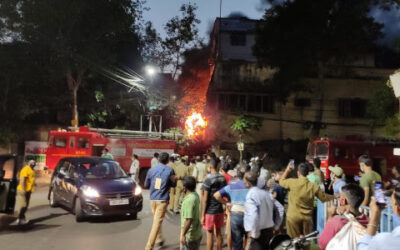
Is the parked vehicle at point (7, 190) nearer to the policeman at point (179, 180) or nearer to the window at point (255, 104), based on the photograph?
the policeman at point (179, 180)

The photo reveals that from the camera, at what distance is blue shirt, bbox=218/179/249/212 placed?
19.5 ft

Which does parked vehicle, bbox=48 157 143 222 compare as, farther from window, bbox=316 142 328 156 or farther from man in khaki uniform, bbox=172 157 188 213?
window, bbox=316 142 328 156

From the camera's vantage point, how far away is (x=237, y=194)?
6.02m

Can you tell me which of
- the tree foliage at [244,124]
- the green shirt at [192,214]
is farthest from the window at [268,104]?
the green shirt at [192,214]

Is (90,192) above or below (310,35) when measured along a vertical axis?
below

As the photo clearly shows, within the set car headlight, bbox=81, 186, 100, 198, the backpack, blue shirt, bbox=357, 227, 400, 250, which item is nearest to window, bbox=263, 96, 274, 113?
car headlight, bbox=81, 186, 100, 198

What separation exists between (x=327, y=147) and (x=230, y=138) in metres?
8.30

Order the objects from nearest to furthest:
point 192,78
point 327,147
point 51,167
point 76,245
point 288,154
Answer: point 76,245 < point 51,167 < point 327,147 < point 288,154 < point 192,78

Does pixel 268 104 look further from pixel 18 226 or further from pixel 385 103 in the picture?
pixel 18 226

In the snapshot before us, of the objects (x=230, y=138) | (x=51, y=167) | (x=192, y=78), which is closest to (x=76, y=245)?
(x=51, y=167)

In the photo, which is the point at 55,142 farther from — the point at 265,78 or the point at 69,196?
the point at 265,78

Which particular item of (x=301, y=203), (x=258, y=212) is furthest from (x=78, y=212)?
(x=258, y=212)

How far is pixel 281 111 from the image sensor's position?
28.4 meters

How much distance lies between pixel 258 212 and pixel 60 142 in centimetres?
1596
